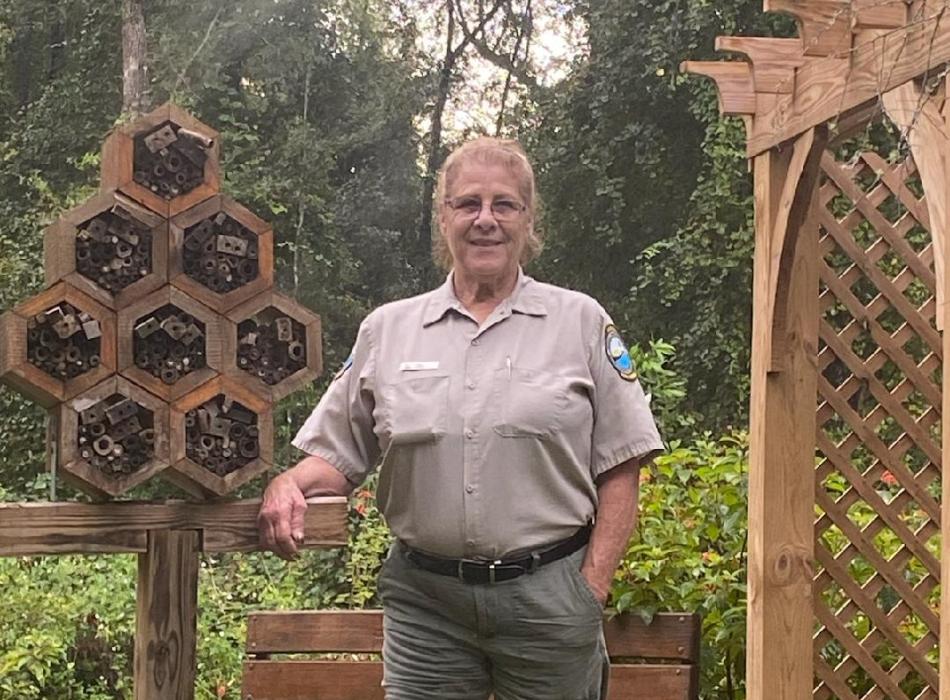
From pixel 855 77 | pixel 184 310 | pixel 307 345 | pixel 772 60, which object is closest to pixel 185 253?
pixel 184 310

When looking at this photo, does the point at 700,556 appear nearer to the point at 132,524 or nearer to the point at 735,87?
the point at 735,87

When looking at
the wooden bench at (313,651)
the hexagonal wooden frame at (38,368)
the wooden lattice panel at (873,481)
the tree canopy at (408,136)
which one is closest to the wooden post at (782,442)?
the wooden lattice panel at (873,481)

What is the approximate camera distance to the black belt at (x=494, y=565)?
211 cm

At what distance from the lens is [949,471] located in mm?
2291

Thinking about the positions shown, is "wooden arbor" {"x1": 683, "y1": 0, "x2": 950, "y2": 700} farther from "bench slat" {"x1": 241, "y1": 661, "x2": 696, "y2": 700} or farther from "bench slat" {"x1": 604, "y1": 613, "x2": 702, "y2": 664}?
"bench slat" {"x1": 241, "y1": 661, "x2": 696, "y2": 700}

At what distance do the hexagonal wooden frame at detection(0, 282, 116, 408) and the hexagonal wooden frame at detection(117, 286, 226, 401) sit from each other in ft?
0.06

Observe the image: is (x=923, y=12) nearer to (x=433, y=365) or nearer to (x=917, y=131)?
(x=917, y=131)

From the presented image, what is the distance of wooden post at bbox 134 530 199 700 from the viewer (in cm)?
→ 229

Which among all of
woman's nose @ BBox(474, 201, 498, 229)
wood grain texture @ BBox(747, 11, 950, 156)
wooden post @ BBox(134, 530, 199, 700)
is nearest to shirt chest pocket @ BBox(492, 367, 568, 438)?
woman's nose @ BBox(474, 201, 498, 229)

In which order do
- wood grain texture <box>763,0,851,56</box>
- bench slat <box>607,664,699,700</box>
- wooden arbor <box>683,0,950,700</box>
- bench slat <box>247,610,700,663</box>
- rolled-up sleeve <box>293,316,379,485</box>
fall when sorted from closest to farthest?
rolled-up sleeve <box>293,316,379,485</box> < wood grain texture <box>763,0,851,56</box> < wooden arbor <box>683,0,950,700</box> < bench slat <box>607,664,699,700</box> < bench slat <box>247,610,700,663</box>

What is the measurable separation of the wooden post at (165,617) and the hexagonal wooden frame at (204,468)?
9cm

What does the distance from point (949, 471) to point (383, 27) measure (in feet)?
36.0

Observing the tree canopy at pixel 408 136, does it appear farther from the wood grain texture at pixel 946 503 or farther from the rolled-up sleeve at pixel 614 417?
the rolled-up sleeve at pixel 614 417

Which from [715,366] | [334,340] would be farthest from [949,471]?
[334,340]
